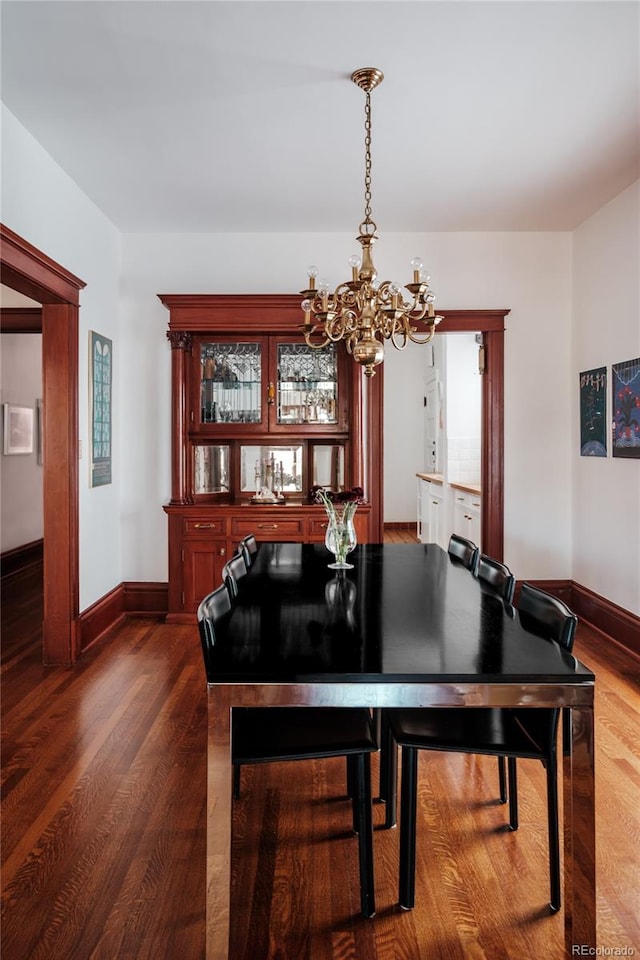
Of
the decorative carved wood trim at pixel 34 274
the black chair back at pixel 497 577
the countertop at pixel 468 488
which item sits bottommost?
the black chair back at pixel 497 577

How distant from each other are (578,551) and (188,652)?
9.93 ft

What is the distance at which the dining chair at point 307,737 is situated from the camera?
68.9 inches

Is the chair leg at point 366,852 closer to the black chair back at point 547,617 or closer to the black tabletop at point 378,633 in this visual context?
the black tabletop at point 378,633

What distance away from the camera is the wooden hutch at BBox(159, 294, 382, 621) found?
471 centimetres

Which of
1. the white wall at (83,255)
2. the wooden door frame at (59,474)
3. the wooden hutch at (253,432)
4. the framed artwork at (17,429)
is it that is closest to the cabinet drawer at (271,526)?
the wooden hutch at (253,432)

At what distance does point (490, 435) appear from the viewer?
5.01m

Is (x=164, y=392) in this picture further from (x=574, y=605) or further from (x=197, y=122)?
(x=574, y=605)

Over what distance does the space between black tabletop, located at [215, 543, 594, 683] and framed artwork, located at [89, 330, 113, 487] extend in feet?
7.09

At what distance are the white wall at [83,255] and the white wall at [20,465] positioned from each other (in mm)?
2058

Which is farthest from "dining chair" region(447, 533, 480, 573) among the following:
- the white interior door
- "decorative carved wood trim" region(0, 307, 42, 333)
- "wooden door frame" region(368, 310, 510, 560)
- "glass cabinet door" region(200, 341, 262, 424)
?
the white interior door

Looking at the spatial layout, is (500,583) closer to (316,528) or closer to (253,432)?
(316,528)

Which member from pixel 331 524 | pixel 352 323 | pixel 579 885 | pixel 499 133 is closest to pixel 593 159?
pixel 499 133

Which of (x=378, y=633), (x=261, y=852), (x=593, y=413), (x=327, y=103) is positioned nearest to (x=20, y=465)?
(x=327, y=103)

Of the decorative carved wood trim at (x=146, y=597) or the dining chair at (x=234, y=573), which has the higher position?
the dining chair at (x=234, y=573)
